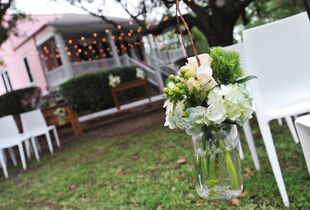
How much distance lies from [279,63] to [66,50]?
14.5 meters

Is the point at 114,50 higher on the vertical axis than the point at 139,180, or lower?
higher

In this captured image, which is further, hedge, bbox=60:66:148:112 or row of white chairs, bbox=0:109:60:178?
hedge, bbox=60:66:148:112

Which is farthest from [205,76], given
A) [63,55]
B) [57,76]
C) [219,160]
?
[57,76]

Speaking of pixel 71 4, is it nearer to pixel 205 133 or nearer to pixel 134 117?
pixel 134 117

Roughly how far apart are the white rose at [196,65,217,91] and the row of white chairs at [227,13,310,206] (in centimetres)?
157

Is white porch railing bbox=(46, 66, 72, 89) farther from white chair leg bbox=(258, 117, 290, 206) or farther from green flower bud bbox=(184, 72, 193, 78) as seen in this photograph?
green flower bud bbox=(184, 72, 193, 78)

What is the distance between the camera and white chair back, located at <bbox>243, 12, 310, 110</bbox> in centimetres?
286

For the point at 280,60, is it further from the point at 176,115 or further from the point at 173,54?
the point at 173,54

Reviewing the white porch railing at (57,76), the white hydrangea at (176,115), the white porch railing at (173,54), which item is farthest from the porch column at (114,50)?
the white hydrangea at (176,115)

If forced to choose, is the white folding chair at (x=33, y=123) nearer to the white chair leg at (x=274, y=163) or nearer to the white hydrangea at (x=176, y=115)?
the white chair leg at (x=274, y=163)

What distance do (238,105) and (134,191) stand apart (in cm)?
256

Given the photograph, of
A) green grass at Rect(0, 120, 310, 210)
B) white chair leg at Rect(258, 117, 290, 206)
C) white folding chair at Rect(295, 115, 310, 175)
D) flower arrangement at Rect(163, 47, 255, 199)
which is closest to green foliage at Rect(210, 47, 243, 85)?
flower arrangement at Rect(163, 47, 255, 199)

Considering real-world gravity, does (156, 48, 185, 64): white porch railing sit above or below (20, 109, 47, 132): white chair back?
above

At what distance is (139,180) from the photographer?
159 inches
